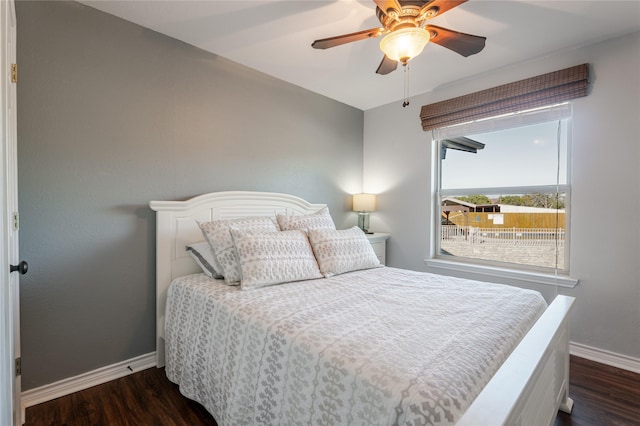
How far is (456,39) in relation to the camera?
162cm

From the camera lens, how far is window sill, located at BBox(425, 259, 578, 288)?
2.40 metres

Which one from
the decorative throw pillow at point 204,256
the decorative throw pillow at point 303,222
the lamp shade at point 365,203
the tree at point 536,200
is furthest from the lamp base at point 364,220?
the decorative throw pillow at point 204,256

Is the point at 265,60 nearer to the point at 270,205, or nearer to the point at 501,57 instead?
the point at 270,205

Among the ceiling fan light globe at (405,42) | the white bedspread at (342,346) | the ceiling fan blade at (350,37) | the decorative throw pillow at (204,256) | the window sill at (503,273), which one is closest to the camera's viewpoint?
the white bedspread at (342,346)

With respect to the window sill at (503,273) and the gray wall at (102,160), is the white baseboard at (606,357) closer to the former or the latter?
the window sill at (503,273)

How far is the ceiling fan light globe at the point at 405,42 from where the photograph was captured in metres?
1.49

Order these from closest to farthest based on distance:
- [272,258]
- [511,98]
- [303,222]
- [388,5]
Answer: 1. [388,5]
2. [272,258]
3. [303,222]
4. [511,98]

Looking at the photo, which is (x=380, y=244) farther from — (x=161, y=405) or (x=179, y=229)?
(x=161, y=405)

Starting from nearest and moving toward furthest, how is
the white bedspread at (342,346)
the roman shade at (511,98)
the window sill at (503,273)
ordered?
the white bedspread at (342,346), the roman shade at (511,98), the window sill at (503,273)

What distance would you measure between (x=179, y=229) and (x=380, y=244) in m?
2.15

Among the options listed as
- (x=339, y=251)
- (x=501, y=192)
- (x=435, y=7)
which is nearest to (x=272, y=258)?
(x=339, y=251)

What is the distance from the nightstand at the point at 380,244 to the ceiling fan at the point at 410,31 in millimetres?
2024

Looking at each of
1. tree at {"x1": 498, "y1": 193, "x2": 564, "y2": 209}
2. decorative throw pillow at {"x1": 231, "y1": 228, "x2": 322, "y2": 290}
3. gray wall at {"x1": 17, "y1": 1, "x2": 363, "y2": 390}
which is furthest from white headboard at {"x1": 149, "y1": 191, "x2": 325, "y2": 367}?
tree at {"x1": 498, "y1": 193, "x2": 564, "y2": 209}

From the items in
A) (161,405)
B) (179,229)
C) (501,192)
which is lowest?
(161,405)
